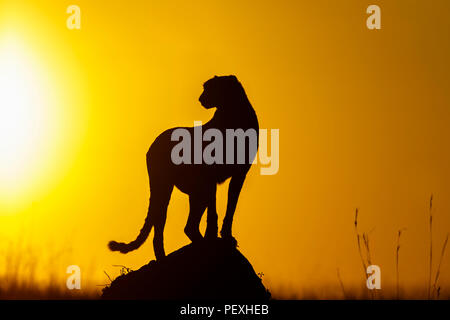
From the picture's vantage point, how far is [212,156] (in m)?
7.08

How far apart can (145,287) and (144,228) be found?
0.85 meters

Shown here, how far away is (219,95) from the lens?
734 centimetres

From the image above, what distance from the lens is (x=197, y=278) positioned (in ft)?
22.8

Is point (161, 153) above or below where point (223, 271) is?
above

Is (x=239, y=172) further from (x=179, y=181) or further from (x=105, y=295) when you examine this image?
(x=105, y=295)

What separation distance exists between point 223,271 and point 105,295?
1.31 m

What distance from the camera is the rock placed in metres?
6.89

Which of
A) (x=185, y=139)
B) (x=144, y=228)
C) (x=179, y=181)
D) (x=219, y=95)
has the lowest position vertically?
(x=144, y=228)

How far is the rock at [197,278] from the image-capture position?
6891mm
